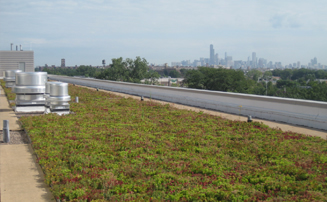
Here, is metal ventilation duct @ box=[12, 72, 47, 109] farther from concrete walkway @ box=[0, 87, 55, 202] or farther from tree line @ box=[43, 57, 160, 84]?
tree line @ box=[43, 57, 160, 84]

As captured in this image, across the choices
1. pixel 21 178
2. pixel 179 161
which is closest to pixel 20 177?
pixel 21 178

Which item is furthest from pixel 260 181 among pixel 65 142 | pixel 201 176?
pixel 65 142

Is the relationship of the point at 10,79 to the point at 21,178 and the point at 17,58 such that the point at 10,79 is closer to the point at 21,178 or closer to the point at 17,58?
the point at 21,178

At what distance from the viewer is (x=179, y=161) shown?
7.48 m

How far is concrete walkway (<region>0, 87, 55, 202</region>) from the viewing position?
5930 millimetres

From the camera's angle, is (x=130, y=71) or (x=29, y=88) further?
(x=130, y=71)

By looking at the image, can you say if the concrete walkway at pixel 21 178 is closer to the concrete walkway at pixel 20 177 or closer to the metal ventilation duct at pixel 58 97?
the concrete walkway at pixel 20 177

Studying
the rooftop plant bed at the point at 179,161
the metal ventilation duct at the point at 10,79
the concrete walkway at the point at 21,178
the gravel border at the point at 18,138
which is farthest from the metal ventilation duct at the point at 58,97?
the metal ventilation duct at the point at 10,79

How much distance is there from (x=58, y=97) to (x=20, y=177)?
8.91 m

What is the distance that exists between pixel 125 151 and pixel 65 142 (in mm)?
2105

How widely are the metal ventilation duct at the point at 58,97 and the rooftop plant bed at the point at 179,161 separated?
3.15 m

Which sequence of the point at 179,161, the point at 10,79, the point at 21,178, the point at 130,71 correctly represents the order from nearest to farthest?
the point at 21,178, the point at 179,161, the point at 10,79, the point at 130,71

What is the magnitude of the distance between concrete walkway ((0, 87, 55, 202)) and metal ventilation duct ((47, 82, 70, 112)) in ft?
18.8

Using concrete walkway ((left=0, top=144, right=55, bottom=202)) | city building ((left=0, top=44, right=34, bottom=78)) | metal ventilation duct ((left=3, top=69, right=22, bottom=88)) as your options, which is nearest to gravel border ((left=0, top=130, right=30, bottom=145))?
concrete walkway ((left=0, top=144, right=55, bottom=202))
